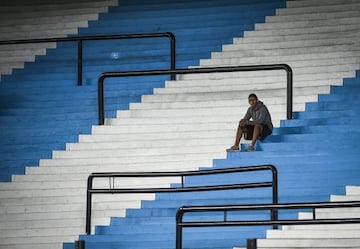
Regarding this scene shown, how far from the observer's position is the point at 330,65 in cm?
1817

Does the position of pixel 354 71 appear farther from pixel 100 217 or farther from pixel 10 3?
pixel 10 3

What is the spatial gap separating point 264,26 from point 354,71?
196cm

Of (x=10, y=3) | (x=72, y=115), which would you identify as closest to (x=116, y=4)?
(x=10, y=3)

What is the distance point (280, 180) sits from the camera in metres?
15.6

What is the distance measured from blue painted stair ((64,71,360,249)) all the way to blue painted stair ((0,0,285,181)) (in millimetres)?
2213

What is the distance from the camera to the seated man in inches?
639

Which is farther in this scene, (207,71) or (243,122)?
(207,71)

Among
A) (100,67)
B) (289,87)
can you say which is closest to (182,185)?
(289,87)

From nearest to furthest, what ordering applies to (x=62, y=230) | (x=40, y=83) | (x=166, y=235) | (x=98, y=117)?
(x=166, y=235) → (x=62, y=230) → (x=98, y=117) → (x=40, y=83)

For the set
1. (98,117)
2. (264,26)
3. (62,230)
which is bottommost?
(62,230)

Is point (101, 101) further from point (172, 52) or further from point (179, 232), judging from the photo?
point (179, 232)

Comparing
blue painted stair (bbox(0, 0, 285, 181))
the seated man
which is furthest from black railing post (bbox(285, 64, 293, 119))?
blue painted stair (bbox(0, 0, 285, 181))

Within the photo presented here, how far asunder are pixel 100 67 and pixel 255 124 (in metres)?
3.65

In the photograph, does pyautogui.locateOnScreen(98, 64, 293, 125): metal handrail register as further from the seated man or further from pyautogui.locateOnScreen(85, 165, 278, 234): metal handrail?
pyautogui.locateOnScreen(85, 165, 278, 234): metal handrail
